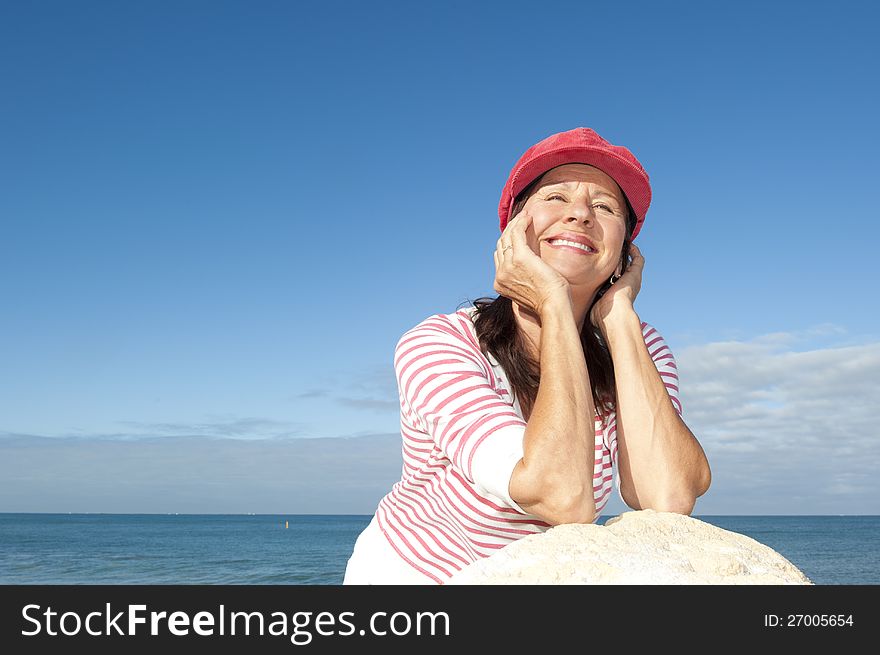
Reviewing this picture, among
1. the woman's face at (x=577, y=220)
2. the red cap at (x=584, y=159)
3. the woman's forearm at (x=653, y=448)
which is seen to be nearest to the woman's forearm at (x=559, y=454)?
the woman's forearm at (x=653, y=448)

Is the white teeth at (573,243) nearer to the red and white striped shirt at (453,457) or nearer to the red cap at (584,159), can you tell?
the red cap at (584,159)

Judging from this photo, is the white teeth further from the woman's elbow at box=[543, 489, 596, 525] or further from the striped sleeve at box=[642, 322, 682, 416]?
the woman's elbow at box=[543, 489, 596, 525]

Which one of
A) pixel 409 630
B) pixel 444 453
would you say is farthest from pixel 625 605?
pixel 444 453

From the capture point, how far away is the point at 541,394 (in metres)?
2.30

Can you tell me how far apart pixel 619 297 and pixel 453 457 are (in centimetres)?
120

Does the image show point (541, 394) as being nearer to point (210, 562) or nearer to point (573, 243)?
point (573, 243)

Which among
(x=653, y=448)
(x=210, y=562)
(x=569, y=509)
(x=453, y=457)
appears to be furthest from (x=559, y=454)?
(x=210, y=562)

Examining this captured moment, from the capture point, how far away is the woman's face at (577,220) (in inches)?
113

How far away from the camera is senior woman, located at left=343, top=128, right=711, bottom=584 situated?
2182mm

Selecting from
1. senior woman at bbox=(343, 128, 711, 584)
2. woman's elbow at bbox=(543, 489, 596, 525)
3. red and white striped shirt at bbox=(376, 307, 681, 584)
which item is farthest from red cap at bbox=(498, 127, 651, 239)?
woman's elbow at bbox=(543, 489, 596, 525)

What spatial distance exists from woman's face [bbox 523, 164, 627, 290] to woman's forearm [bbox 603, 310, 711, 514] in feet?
1.45

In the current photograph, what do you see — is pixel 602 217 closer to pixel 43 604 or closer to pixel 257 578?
pixel 43 604

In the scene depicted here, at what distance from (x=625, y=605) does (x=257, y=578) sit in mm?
38277

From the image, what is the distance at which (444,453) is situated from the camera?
2.37 meters
